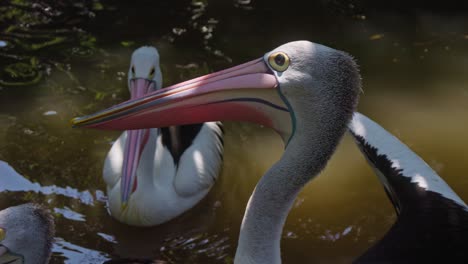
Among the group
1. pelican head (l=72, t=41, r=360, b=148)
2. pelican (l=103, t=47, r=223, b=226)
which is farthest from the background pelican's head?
pelican head (l=72, t=41, r=360, b=148)

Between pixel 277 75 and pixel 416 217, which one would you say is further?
pixel 416 217

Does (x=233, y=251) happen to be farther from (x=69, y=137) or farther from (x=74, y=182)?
(x=69, y=137)

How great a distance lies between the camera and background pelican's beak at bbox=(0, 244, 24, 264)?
3.03m

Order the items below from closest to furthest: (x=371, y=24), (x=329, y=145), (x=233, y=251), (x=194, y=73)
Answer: (x=329, y=145) → (x=233, y=251) → (x=194, y=73) → (x=371, y=24)

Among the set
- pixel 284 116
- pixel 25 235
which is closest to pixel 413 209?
pixel 284 116

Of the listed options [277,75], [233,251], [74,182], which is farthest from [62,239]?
[277,75]

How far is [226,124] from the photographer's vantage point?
17.6ft

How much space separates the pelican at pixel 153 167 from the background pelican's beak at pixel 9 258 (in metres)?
1.12

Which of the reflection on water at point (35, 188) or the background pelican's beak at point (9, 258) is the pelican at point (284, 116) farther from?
the reflection on water at point (35, 188)

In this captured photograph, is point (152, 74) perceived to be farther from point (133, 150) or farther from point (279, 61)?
point (279, 61)

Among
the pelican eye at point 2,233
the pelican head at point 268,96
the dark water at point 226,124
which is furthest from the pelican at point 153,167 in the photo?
the pelican head at point 268,96

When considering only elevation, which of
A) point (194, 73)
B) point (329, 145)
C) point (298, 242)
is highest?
point (329, 145)

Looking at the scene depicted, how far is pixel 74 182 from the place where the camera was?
459cm

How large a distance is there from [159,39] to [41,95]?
131cm
